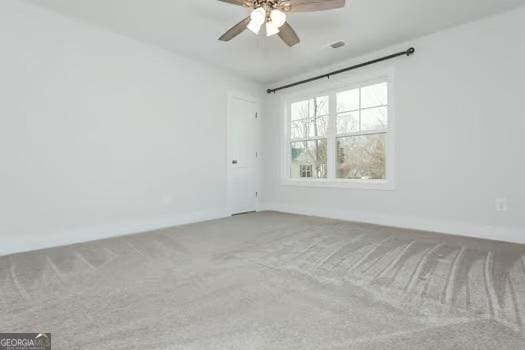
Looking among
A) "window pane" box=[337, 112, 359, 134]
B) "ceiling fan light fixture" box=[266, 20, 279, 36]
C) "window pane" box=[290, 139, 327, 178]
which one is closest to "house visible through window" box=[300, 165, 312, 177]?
"window pane" box=[290, 139, 327, 178]

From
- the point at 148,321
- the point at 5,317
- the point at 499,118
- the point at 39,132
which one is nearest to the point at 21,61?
the point at 39,132

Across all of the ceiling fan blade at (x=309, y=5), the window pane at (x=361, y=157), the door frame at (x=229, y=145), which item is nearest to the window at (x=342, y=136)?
the window pane at (x=361, y=157)

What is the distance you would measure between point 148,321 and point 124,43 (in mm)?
3343

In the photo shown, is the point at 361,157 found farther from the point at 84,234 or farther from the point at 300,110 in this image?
the point at 84,234

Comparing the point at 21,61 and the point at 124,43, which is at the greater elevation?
the point at 124,43

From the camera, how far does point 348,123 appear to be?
4188 mm

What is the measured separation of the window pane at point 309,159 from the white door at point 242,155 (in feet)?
2.57

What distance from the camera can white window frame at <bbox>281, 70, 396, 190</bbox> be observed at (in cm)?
367

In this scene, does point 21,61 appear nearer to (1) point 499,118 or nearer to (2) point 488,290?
(2) point 488,290

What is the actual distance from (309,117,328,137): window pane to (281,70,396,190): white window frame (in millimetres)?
116

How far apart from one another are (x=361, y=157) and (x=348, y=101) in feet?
3.07

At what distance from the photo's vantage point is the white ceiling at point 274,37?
8.90ft

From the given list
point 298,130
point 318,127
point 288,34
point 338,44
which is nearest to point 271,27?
point 288,34

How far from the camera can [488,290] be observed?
166 centimetres
